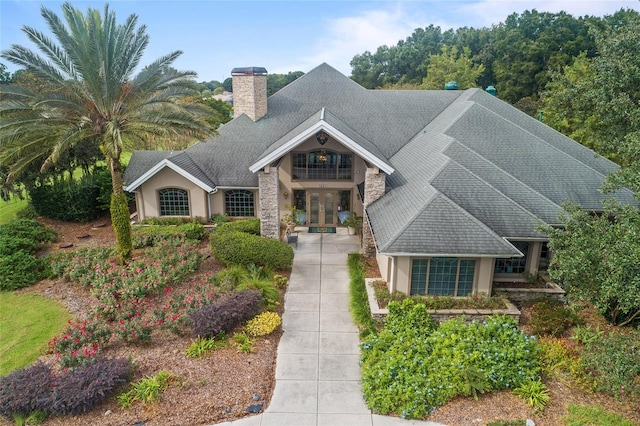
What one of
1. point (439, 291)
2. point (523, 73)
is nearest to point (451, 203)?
point (439, 291)

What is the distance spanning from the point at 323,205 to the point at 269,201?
410cm

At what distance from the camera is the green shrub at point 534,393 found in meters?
10.7

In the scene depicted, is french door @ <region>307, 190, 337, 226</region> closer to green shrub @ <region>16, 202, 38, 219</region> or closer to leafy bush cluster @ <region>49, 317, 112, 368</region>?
leafy bush cluster @ <region>49, 317, 112, 368</region>

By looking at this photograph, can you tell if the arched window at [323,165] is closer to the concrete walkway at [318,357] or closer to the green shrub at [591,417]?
the concrete walkway at [318,357]

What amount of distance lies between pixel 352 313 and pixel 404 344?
9.72 feet

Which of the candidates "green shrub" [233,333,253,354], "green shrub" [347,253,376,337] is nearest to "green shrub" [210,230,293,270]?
"green shrub" [347,253,376,337]

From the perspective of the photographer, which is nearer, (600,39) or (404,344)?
(404,344)

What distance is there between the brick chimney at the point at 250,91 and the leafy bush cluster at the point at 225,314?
14.5 meters

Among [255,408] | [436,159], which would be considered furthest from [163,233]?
[436,159]

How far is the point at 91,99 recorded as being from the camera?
16734 millimetres

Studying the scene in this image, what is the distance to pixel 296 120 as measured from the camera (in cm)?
2584

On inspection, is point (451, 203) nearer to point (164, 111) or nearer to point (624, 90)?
point (624, 90)

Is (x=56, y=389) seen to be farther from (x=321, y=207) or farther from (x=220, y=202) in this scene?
(x=321, y=207)

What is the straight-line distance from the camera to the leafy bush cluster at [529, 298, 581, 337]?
45.0 feet
